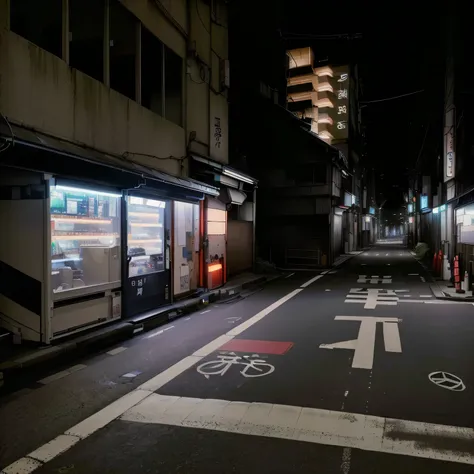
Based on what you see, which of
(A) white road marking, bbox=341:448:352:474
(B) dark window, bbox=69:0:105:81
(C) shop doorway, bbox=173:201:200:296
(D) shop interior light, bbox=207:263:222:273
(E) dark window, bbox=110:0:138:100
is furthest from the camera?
(D) shop interior light, bbox=207:263:222:273

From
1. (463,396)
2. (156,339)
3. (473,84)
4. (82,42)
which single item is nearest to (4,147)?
(156,339)

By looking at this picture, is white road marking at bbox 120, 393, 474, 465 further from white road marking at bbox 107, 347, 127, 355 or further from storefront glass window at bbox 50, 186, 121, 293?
storefront glass window at bbox 50, 186, 121, 293

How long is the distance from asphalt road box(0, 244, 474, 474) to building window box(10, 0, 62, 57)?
6.72 metres

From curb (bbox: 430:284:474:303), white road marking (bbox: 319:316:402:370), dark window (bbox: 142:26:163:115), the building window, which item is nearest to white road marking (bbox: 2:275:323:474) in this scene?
white road marking (bbox: 319:316:402:370)

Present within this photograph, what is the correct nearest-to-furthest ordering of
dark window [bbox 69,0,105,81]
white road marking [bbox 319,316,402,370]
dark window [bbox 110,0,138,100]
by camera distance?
white road marking [bbox 319,316,402,370], dark window [bbox 69,0,105,81], dark window [bbox 110,0,138,100]

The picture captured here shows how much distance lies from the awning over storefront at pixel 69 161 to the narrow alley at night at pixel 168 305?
42 mm

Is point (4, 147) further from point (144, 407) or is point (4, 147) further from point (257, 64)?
point (257, 64)

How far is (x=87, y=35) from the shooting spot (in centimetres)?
1033

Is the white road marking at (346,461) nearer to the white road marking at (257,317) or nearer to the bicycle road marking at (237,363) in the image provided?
the bicycle road marking at (237,363)

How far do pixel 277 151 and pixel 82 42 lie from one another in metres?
19.7

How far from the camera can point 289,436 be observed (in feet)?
14.6

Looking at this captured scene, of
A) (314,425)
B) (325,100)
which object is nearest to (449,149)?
(314,425)

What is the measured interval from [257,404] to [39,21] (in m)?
9.11

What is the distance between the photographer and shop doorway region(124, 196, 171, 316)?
995cm
